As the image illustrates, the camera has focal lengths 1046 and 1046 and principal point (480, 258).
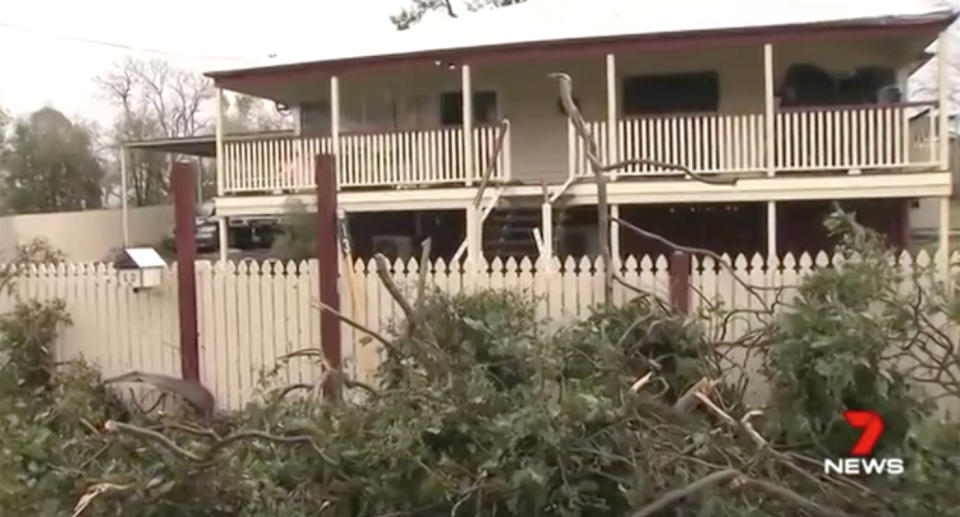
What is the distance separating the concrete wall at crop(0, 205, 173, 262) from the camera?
1930cm

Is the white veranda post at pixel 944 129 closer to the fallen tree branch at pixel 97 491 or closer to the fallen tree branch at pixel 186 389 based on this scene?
the fallen tree branch at pixel 186 389

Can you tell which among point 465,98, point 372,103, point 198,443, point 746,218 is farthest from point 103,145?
point 198,443

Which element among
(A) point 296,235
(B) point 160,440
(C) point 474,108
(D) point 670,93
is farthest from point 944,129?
(B) point 160,440

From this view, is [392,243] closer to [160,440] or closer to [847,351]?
[847,351]

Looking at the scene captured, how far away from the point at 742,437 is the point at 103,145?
24423mm

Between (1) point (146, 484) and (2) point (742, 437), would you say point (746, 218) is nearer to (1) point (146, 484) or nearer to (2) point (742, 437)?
(2) point (742, 437)

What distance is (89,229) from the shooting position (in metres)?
22.6

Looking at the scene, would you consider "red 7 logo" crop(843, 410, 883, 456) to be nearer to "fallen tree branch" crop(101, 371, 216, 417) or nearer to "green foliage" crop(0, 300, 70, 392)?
"fallen tree branch" crop(101, 371, 216, 417)

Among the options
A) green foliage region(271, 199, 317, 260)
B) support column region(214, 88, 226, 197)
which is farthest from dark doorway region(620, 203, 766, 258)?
support column region(214, 88, 226, 197)

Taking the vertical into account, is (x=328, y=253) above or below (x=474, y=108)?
below

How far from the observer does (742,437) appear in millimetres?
4719

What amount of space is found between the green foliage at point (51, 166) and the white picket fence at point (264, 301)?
15175mm

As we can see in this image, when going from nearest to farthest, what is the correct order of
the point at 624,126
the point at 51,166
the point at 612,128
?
the point at 612,128
the point at 624,126
the point at 51,166

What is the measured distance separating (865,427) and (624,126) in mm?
9225
